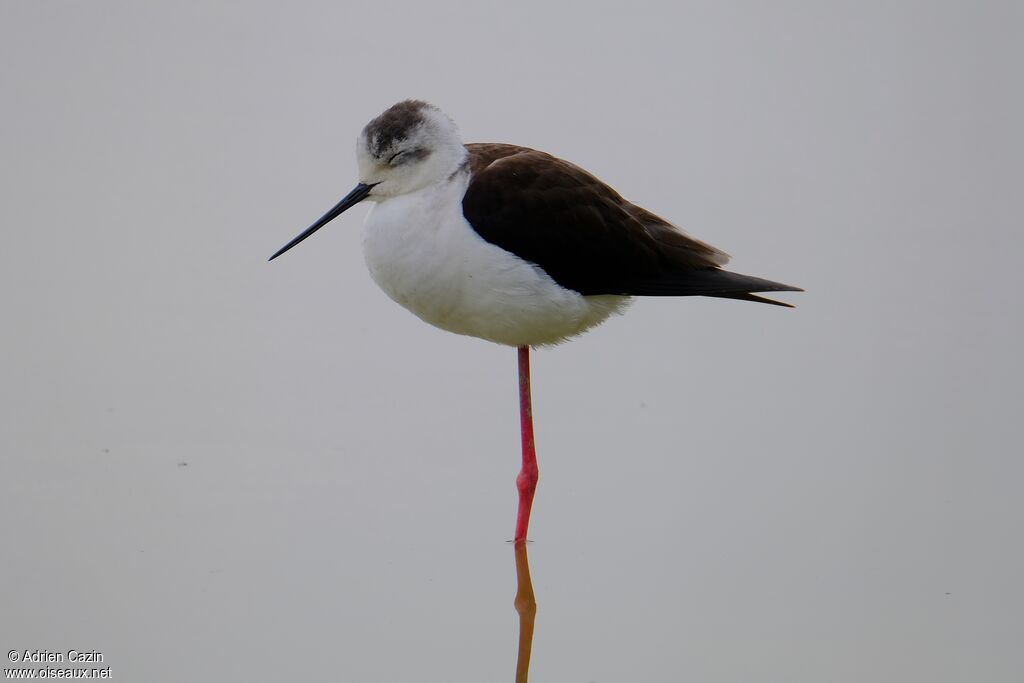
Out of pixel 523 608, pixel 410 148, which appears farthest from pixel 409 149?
pixel 523 608

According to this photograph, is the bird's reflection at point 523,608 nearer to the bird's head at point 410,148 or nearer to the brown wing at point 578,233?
the brown wing at point 578,233

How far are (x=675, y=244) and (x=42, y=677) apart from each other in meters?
2.54

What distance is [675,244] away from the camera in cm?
500

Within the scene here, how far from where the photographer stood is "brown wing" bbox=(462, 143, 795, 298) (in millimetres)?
4574

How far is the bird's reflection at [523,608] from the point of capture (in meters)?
4.12

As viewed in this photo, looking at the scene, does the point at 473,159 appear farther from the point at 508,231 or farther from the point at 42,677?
the point at 42,677

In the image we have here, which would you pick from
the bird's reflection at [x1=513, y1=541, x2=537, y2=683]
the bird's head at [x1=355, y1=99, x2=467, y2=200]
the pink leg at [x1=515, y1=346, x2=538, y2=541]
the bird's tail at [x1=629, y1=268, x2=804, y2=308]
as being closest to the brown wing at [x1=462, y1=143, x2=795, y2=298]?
the bird's tail at [x1=629, y1=268, x2=804, y2=308]

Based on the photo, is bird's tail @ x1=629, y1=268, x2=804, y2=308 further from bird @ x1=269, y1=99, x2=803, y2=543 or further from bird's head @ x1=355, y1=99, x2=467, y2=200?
bird's head @ x1=355, y1=99, x2=467, y2=200

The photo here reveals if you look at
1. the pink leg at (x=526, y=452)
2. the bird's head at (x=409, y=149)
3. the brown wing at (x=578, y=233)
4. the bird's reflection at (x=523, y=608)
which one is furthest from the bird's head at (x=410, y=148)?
the bird's reflection at (x=523, y=608)

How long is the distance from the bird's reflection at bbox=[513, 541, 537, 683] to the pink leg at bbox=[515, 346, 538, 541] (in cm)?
16

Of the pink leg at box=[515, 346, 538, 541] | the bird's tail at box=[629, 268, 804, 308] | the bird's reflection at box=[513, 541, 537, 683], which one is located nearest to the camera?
the bird's reflection at box=[513, 541, 537, 683]

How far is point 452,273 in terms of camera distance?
446cm

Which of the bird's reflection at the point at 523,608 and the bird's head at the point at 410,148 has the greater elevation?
the bird's head at the point at 410,148

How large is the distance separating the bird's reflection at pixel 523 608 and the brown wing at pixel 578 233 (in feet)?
3.06
